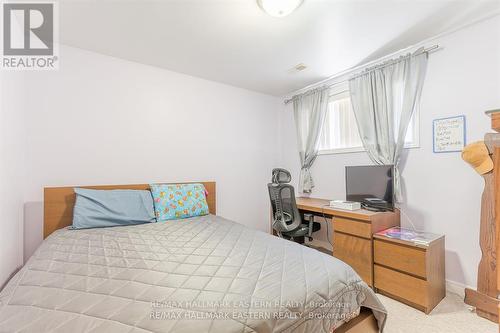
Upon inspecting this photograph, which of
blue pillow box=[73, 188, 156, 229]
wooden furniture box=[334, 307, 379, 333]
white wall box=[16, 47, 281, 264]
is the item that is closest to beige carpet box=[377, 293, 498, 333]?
wooden furniture box=[334, 307, 379, 333]

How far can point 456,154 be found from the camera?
2.03 m

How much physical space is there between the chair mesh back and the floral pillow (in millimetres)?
873

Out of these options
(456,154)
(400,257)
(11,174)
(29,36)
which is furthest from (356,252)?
(29,36)

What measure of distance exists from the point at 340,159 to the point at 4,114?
3428 mm

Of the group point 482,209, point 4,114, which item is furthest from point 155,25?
point 482,209

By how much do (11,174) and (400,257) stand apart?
130 inches

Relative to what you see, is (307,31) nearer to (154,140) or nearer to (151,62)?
(151,62)

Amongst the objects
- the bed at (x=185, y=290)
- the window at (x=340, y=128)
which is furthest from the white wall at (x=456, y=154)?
the bed at (x=185, y=290)

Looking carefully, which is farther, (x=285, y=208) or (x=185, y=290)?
(x=285, y=208)

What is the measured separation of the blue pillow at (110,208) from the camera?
203 cm

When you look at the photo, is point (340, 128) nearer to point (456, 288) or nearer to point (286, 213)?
point (286, 213)

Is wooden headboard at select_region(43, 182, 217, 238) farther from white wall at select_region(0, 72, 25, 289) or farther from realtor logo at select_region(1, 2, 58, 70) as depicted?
realtor logo at select_region(1, 2, 58, 70)

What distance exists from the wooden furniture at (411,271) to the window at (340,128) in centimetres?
130

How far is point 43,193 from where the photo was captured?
2.16 meters
